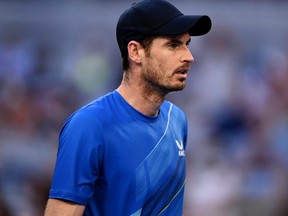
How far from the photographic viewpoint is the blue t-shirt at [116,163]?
3557 mm

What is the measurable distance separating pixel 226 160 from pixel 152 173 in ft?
15.3

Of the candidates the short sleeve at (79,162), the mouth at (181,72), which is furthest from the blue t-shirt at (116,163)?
the mouth at (181,72)

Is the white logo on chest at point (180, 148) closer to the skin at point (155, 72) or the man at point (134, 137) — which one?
the man at point (134, 137)

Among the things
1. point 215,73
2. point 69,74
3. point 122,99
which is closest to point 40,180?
point 69,74

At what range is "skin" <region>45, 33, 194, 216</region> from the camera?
12.3 ft

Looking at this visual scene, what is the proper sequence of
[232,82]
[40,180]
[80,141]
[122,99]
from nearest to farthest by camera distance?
[80,141] < [122,99] < [40,180] < [232,82]

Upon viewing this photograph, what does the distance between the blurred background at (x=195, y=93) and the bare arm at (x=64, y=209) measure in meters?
4.26

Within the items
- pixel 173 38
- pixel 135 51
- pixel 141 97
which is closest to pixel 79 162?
pixel 141 97

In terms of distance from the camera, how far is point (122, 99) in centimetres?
385

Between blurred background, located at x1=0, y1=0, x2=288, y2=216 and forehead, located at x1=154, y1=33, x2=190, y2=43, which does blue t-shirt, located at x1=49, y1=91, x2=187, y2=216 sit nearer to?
forehead, located at x1=154, y1=33, x2=190, y2=43

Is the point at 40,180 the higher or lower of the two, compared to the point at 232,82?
lower

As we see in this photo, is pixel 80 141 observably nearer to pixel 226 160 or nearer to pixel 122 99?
pixel 122 99

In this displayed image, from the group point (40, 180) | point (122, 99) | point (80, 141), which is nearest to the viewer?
point (80, 141)

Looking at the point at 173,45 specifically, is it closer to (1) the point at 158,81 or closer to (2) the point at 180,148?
(1) the point at 158,81
